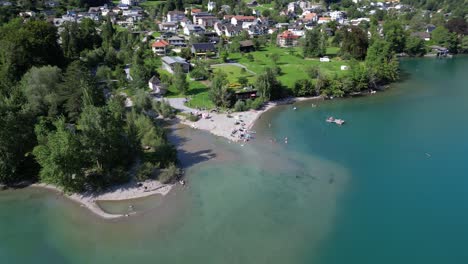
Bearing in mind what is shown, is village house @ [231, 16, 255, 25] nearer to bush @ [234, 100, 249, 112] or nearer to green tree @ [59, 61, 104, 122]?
bush @ [234, 100, 249, 112]

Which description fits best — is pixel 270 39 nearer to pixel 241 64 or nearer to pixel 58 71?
pixel 241 64

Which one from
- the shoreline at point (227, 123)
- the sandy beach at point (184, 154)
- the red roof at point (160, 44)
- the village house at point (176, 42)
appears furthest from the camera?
the village house at point (176, 42)

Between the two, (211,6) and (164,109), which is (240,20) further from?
(164,109)

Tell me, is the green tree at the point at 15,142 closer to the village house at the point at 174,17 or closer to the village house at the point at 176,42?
the village house at the point at 176,42

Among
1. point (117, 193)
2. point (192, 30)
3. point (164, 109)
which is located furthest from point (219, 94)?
point (192, 30)

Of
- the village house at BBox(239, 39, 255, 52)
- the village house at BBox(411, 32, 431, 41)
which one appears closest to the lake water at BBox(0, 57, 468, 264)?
→ the village house at BBox(239, 39, 255, 52)

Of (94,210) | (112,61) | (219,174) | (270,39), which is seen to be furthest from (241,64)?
(94,210)

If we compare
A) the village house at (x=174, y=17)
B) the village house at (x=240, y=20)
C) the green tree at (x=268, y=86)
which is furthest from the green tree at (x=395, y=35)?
the village house at (x=174, y=17)
